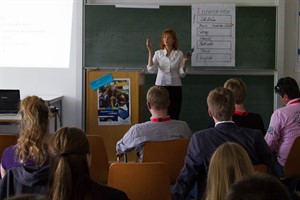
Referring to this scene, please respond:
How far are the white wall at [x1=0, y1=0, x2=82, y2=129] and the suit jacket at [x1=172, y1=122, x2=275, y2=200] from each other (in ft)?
12.4

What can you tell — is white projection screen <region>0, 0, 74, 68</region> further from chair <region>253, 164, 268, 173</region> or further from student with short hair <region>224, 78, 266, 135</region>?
chair <region>253, 164, 268, 173</region>

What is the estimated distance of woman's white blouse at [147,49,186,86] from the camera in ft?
20.1

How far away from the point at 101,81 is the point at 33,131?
10.8 feet

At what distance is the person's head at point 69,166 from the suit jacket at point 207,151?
918mm

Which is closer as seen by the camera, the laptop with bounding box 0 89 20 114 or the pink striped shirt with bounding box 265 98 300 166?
the pink striped shirt with bounding box 265 98 300 166

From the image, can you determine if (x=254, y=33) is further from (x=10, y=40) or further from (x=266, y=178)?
(x=266, y=178)

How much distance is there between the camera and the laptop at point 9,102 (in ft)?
17.2

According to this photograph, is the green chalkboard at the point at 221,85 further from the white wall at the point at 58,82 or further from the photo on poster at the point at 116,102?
the white wall at the point at 58,82

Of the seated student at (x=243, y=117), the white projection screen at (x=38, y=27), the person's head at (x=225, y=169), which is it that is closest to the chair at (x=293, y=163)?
the seated student at (x=243, y=117)

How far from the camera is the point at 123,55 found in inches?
255

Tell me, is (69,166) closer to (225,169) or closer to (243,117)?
(225,169)

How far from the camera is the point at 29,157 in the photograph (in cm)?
275

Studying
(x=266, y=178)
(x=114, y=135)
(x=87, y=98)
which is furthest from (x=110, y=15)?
(x=266, y=178)

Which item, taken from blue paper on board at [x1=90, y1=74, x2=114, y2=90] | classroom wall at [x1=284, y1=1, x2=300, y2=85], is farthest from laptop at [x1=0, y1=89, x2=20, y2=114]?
classroom wall at [x1=284, y1=1, x2=300, y2=85]
